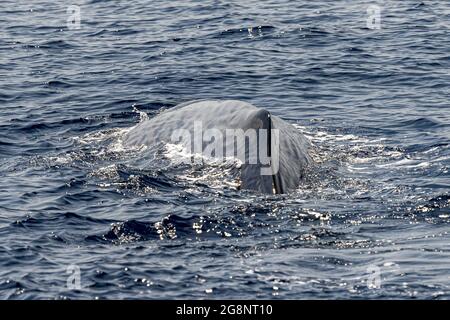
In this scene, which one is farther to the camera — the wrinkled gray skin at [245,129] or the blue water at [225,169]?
the wrinkled gray skin at [245,129]

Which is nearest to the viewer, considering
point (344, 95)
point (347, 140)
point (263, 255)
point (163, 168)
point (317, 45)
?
point (263, 255)

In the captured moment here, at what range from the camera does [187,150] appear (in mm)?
20891

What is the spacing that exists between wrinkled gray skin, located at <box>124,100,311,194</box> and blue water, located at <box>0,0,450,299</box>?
0.30 metres

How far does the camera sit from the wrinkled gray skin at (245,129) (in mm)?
18453

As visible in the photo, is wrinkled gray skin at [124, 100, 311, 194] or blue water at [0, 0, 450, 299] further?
wrinkled gray skin at [124, 100, 311, 194]

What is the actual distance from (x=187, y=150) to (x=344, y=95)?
773cm

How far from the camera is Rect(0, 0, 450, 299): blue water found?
50.4 feet

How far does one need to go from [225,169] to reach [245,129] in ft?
2.51

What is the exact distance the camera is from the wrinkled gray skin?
18.5 m

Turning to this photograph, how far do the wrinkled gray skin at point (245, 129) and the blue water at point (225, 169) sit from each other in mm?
303

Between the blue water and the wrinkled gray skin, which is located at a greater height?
the wrinkled gray skin
